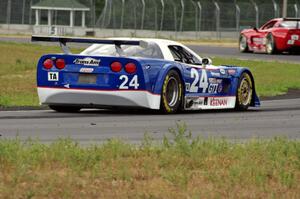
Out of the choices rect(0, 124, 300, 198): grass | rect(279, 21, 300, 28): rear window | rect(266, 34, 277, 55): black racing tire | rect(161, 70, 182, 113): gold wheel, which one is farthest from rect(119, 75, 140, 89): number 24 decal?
rect(266, 34, 277, 55): black racing tire

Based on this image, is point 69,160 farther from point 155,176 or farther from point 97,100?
point 97,100

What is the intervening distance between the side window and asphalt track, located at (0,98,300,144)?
84cm

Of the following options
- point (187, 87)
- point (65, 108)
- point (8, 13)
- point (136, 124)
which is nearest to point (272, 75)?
point (187, 87)

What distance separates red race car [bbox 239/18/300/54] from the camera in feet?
135

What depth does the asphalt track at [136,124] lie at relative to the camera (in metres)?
12.5

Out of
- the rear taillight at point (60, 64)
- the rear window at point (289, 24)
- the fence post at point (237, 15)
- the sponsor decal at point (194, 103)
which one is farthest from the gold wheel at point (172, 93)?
the fence post at point (237, 15)

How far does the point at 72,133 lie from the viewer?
12.6 meters

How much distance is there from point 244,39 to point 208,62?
2735 centimetres

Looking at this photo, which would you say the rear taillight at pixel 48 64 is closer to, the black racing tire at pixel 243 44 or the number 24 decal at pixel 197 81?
the number 24 decal at pixel 197 81

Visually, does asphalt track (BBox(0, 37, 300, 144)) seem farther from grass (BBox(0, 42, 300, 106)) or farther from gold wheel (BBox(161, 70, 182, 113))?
grass (BBox(0, 42, 300, 106))

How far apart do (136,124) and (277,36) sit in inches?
1111

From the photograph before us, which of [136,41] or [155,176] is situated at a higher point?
[136,41]

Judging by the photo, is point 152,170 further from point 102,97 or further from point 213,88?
point 213,88

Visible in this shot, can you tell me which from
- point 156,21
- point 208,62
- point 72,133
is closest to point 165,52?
point 208,62
